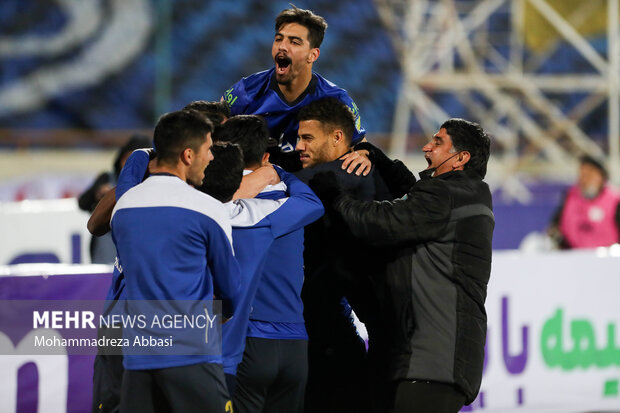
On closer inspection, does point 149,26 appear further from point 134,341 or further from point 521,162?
point 134,341

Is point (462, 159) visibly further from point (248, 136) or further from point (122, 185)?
point (122, 185)

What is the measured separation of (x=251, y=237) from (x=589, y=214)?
7053 mm

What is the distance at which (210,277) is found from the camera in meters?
3.44

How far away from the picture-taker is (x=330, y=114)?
161 inches

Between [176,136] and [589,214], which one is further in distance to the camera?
[589,214]

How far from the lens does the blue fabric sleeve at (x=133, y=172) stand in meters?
3.71

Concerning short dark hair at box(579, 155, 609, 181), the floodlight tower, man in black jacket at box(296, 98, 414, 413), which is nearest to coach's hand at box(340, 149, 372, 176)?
man in black jacket at box(296, 98, 414, 413)

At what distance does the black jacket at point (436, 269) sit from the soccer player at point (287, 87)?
2.57 feet

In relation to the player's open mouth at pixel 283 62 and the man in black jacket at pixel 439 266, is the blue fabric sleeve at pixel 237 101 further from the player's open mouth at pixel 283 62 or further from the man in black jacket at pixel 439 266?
the man in black jacket at pixel 439 266

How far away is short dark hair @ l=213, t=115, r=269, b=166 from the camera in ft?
12.8

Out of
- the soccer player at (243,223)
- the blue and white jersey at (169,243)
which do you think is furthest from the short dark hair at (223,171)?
the blue and white jersey at (169,243)

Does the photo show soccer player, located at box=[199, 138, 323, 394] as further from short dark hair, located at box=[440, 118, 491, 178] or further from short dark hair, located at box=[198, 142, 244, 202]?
short dark hair, located at box=[440, 118, 491, 178]

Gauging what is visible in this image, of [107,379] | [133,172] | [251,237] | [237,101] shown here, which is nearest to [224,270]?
[251,237]

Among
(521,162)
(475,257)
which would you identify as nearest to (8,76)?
(521,162)
